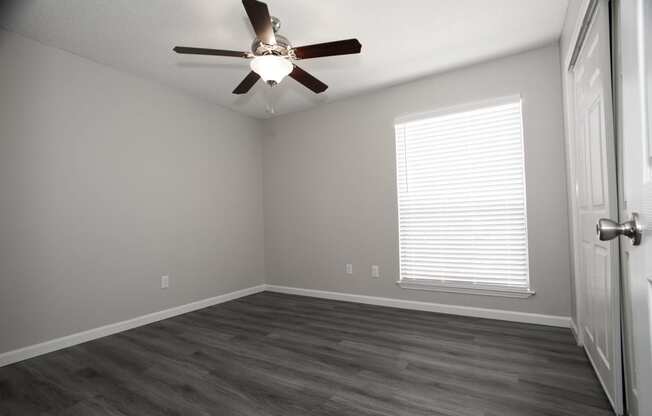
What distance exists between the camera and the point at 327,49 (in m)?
2.14

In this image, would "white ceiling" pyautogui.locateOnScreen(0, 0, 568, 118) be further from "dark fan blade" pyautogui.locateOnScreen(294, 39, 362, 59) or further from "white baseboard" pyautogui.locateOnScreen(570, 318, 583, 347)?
"white baseboard" pyautogui.locateOnScreen(570, 318, 583, 347)

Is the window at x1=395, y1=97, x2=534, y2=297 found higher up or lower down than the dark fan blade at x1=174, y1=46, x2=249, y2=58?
lower down

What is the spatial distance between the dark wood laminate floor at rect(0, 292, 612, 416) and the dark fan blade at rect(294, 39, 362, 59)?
2097 millimetres

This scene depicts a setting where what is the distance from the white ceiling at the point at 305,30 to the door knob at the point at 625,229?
2205mm

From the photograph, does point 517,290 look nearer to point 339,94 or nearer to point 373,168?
point 373,168

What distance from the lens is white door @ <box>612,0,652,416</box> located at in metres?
0.70

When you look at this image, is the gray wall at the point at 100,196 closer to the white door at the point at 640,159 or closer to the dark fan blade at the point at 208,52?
the dark fan blade at the point at 208,52

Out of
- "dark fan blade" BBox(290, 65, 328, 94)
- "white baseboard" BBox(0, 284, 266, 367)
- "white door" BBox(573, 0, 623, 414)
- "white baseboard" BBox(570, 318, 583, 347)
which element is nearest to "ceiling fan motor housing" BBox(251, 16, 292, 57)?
"dark fan blade" BBox(290, 65, 328, 94)

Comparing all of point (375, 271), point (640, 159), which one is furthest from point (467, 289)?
point (640, 159)

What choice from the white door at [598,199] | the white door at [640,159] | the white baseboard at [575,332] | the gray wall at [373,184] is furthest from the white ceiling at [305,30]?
the white baseboard at [575,332]

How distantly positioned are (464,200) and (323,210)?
1767 millimetres

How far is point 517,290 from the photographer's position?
316 cm

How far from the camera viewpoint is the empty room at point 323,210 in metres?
1.96

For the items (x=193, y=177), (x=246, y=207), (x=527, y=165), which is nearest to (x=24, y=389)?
(x=193, y=177)
